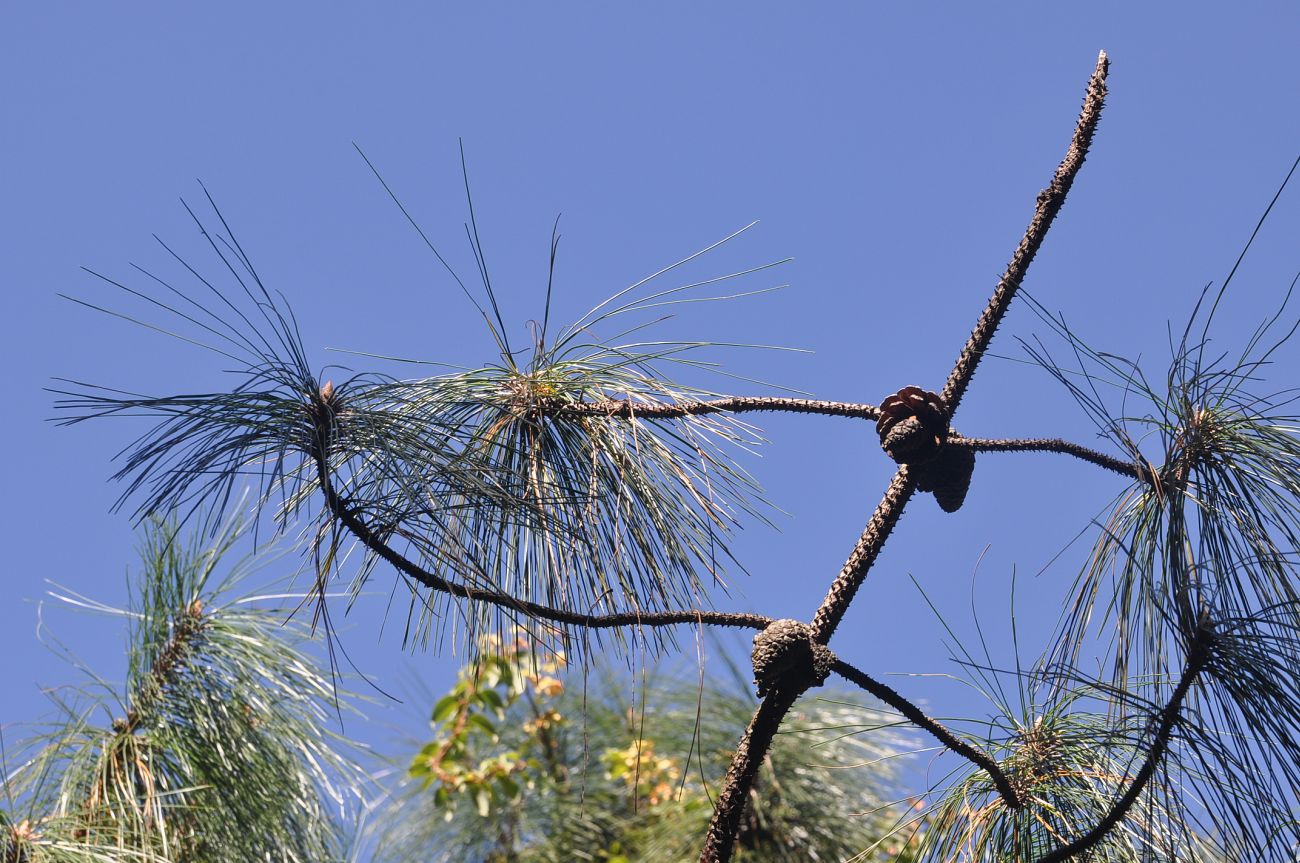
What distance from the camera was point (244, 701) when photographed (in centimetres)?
192

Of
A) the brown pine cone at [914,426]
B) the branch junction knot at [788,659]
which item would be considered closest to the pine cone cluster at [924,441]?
the brown pine cone at [914,426]

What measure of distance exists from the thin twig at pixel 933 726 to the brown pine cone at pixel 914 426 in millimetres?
207

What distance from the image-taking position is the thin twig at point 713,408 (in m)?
1.27

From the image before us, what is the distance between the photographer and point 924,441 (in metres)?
1.23

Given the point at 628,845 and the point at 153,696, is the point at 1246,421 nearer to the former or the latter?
the point at 153,696

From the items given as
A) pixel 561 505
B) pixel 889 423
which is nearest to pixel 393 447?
pixel 561 505

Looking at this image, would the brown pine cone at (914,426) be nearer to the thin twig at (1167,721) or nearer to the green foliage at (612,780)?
the thin twig at (1167,721)

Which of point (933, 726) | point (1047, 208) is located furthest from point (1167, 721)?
point (1047, 208)

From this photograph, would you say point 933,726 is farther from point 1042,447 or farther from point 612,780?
point 612,780

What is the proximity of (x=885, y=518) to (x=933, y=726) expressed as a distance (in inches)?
7.6

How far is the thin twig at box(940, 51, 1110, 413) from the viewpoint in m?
1.21

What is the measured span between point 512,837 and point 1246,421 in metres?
2.87

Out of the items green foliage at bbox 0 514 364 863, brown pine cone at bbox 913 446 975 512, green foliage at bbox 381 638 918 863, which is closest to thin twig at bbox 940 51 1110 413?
brown pine cone at bbox 913 446 975 512

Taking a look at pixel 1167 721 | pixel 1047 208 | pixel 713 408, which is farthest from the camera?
pixel 713 408
